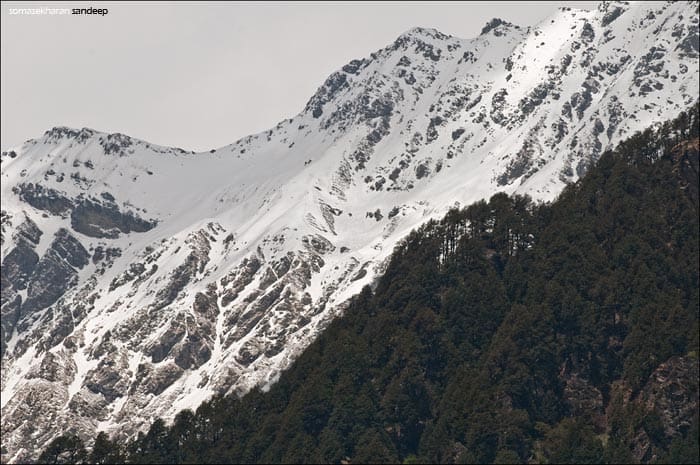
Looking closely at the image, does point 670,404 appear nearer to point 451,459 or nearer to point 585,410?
point 585,410

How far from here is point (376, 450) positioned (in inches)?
7726

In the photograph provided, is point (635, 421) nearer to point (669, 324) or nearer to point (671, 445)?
point (671, 445)

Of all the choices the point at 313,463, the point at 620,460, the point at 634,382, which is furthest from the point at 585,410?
the point at 313,463

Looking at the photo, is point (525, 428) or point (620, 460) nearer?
point (620, 460)

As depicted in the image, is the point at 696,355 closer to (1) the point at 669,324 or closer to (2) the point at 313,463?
(1) the point at 669,324

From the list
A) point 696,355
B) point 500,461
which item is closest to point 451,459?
point 500,461

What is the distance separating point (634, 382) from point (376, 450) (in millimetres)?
38728

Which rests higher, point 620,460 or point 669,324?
point 669,324

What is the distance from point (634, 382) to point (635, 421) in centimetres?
974

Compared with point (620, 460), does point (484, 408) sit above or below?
above

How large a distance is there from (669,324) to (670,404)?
15.2 metres

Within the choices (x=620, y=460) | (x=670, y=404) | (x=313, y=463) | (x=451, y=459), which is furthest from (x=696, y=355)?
(x=313, y=463)

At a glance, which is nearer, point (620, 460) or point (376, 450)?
point (620, 460)

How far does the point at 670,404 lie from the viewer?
187125mm
